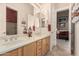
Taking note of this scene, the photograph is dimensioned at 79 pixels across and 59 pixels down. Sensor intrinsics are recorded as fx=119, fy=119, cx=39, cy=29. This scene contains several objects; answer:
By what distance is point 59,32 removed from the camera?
6.73 feet

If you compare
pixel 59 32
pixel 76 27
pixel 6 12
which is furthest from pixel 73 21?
pixel 6 12

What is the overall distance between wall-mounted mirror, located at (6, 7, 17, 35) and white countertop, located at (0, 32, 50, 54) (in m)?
0.15

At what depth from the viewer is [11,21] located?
1.92 meters

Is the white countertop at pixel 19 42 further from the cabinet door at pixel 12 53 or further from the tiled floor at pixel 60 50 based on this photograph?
the tiled floor at pixel 60 50

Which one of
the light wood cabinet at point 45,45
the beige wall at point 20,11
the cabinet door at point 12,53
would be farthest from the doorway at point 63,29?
the cabinet door at point 12,53

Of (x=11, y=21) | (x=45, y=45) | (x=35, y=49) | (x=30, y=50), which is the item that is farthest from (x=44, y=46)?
(x=11, y=21)

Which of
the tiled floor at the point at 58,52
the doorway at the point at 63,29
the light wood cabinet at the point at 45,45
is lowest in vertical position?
the tiled floor at the point at 58,52

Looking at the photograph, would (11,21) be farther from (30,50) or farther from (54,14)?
(54,14)

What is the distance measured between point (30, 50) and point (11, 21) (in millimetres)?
584

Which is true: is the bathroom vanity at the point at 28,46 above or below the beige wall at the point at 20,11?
below

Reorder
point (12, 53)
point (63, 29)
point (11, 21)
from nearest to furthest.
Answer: point (12, 53) → point (11, 21) → point (63, 29)

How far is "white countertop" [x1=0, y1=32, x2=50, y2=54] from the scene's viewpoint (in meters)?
1.74

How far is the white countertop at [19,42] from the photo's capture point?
1739mm

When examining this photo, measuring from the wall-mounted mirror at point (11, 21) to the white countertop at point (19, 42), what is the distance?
0.50 ft
